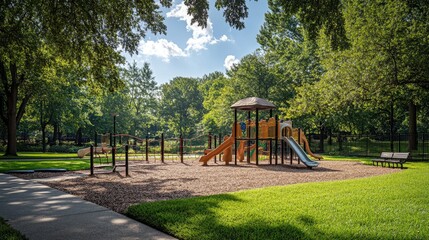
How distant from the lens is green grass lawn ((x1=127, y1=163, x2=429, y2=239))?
4.59m

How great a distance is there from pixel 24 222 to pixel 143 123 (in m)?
58.4

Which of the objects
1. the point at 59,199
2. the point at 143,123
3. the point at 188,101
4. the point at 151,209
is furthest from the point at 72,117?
the point at 188,101

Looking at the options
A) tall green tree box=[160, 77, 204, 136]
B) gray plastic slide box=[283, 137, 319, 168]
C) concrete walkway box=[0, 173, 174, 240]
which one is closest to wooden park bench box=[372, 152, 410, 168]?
gray plastic slide box=[283, 137, 319, 168]

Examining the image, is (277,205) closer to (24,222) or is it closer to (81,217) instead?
(81,217)

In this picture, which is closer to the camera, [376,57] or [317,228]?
[317,228]

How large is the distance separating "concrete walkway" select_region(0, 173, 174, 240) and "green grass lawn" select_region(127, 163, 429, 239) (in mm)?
404

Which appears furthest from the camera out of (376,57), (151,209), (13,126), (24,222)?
(13,126)

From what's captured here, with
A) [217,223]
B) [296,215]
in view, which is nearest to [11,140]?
[217,223]

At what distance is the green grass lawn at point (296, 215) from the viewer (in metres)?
4.59

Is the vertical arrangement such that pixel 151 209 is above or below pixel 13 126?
below

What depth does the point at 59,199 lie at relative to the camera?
733cm

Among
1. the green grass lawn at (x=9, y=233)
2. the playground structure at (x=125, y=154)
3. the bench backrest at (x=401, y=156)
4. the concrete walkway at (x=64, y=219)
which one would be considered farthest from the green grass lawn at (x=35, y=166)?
the bench backrest at (x=401, y=156)

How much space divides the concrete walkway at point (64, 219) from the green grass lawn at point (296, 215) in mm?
404

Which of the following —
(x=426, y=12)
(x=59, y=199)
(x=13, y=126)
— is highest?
(x=426, y=12)
